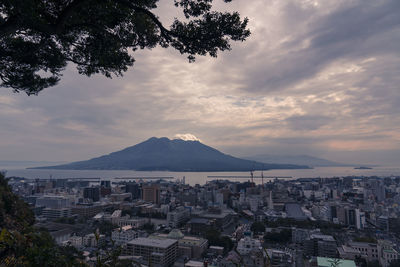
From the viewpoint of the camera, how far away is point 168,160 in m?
120

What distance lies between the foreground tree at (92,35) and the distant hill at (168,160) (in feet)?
311

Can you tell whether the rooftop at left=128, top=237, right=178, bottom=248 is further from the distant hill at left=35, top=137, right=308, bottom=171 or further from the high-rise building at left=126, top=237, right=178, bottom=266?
the distant hill at left=35, top=137, right=308, bottom=171

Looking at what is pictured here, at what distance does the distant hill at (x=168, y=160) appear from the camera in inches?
4171

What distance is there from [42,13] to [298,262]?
1199cm

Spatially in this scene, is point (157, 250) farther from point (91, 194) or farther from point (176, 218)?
point (91, 194)

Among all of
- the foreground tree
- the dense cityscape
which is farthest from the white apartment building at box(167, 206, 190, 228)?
the foreground tree

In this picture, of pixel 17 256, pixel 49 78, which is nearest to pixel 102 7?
pixel 49 78

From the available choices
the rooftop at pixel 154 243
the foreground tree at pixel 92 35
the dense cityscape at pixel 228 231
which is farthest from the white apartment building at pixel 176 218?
the foreground tree at pixel 92 35

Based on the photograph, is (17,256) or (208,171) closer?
(17,256)

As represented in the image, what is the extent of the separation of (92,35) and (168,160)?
118989mm

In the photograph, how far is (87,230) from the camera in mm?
17531

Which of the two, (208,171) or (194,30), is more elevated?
(194,30)

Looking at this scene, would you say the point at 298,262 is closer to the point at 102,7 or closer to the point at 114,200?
the point at 102,7

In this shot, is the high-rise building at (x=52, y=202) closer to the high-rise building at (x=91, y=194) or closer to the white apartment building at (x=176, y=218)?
the high-rise building at (x=91, y=194)
